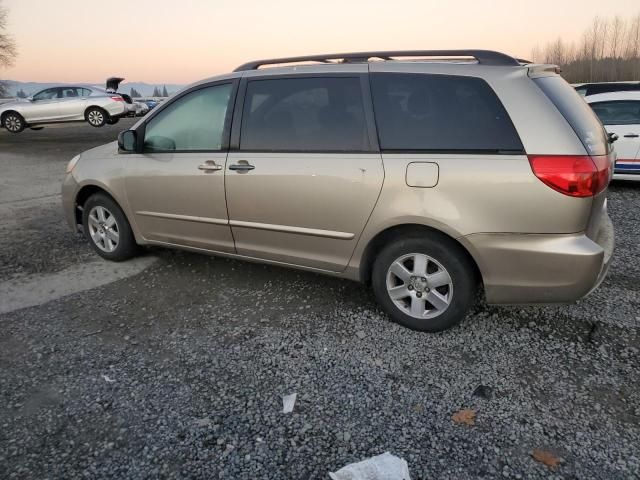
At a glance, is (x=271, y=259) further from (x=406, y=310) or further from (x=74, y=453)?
(x=74, y=453)

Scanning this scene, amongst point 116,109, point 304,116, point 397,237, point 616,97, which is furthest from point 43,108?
point 397,237

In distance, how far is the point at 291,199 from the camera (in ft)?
11.2

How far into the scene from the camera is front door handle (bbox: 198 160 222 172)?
3.69 metres

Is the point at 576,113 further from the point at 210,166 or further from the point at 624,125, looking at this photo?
the point at 624,125

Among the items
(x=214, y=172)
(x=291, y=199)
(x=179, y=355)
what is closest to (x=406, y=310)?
(x=291, y=199)

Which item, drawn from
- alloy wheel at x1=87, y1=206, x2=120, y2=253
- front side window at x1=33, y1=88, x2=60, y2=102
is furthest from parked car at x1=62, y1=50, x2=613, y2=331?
front side window at x1=33, y1=88, x2=60, y2=102

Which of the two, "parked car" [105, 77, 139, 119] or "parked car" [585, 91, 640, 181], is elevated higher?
"parked car" [105, 77, 139, 119]

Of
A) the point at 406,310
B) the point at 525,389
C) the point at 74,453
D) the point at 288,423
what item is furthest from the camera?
the point at 406,310

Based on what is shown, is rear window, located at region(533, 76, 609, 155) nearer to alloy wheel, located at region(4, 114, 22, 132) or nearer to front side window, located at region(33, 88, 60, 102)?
front side window, located at region(33, 88, 60, 102)

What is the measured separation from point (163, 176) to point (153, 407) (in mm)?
2066

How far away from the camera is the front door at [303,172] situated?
3.20 meters

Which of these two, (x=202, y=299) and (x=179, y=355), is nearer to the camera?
(x=179, y=355)

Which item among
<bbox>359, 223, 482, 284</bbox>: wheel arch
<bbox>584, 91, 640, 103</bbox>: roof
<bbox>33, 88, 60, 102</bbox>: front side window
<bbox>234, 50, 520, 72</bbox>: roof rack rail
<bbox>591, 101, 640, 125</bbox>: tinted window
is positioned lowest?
<bbox>359, 223, 482, 284</bbox>: wheel arch

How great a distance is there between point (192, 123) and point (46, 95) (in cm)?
1698
